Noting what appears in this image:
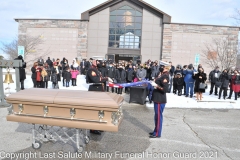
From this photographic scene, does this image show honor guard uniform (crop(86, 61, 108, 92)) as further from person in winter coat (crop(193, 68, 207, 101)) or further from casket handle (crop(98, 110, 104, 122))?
person in winter coat (crop(193, 68, 207, 101))

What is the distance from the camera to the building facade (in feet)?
76.0

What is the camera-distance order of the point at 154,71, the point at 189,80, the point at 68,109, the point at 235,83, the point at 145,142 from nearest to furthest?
the point at 68,109
the point at 145,142
the point at 235,83
the point at 189,80
the point at 154,71

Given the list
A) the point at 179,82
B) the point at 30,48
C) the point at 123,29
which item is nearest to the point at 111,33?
the point at 123,29

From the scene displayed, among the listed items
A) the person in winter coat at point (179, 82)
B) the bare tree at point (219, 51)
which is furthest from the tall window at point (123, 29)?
the person in winter coat at point (179, 82)

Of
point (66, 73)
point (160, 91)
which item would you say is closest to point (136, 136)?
point (160, 91)

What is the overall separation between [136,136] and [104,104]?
6.82 feet

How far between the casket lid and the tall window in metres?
20.3

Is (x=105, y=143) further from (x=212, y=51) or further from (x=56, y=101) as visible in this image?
(x=212, y=51)

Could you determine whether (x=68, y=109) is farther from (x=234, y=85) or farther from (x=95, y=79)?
(x=234, y=85)

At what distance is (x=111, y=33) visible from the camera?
23.6 meters

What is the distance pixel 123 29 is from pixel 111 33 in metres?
1.44

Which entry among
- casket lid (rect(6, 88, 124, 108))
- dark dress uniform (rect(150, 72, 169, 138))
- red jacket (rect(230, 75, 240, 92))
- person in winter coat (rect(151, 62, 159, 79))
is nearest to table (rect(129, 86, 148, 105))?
person in winter coat (rect(151, 62, 159, 79))

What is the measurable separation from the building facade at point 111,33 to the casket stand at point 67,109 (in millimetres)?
20071

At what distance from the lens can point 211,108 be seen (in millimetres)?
8977
